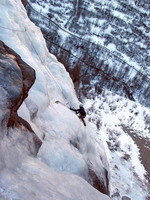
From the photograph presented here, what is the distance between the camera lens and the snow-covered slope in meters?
2.29

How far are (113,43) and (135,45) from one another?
15.6ft

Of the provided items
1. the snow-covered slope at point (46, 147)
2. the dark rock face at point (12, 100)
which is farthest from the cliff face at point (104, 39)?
the dark rock face at point (12, 100)

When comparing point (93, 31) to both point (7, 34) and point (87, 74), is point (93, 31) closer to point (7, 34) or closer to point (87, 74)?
point (87, 74)

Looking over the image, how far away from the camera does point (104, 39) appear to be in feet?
112

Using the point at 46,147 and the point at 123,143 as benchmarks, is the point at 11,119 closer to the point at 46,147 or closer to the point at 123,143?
the point at 46,147

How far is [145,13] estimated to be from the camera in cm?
3691

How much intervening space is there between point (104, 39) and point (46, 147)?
1336 inches

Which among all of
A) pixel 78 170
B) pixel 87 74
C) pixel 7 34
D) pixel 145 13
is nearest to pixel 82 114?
pixel 78 170

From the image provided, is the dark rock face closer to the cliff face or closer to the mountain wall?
the mountain wall

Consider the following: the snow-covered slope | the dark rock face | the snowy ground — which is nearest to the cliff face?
the snowy ground

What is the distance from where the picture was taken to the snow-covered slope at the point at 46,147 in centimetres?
229

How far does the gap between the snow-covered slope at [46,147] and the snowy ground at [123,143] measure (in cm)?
245

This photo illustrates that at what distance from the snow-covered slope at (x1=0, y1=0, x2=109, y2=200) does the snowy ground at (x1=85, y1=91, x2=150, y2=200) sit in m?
2.45

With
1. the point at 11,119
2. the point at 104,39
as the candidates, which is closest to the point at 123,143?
the point at 11,119
